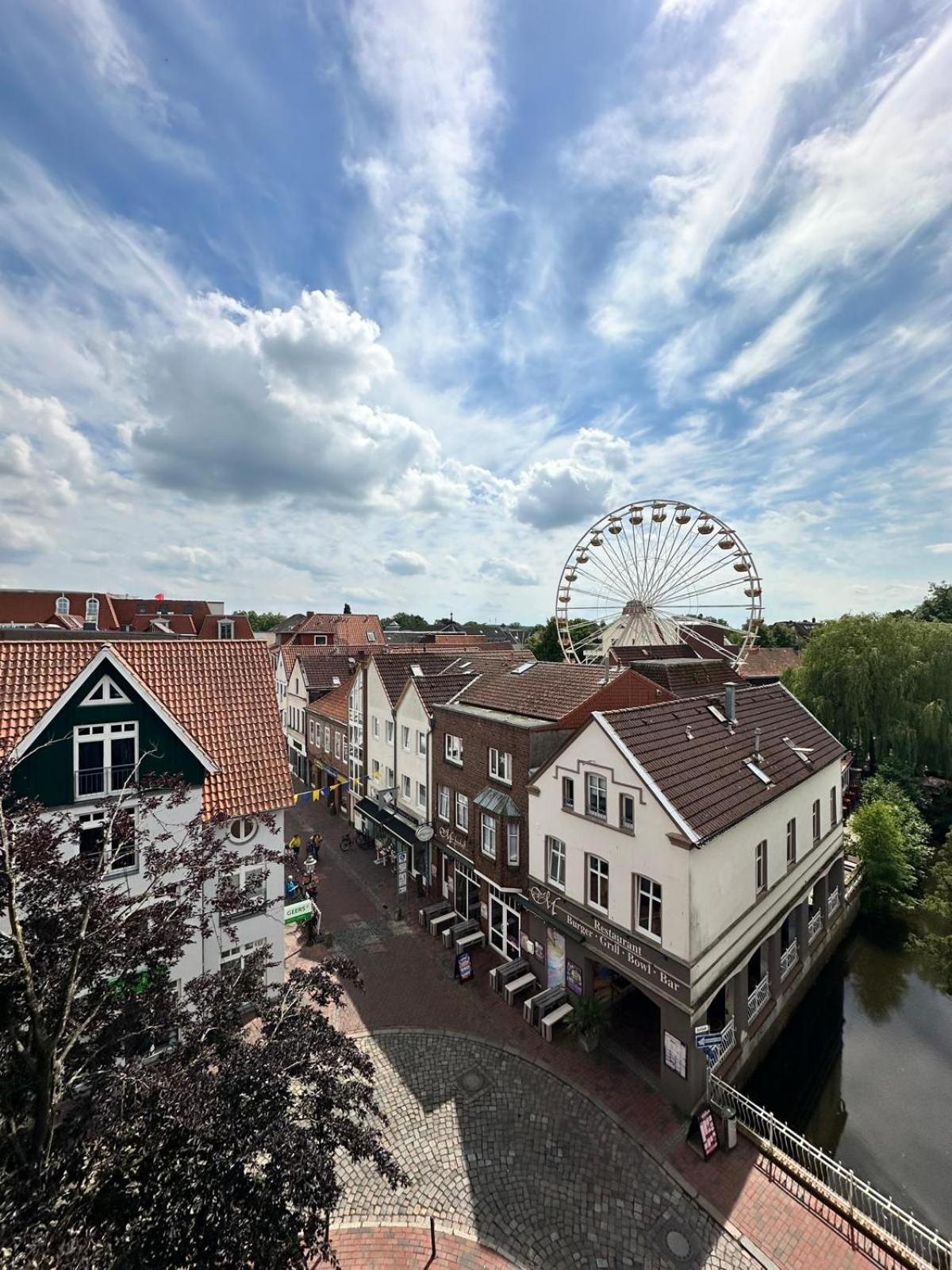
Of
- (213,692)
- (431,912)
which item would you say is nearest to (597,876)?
(431,912)

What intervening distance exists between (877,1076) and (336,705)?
30.2 m

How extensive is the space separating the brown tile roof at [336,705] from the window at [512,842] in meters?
16.6

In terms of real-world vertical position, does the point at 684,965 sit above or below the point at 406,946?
above

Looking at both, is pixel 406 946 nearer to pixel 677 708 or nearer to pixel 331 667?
pixel 677 708

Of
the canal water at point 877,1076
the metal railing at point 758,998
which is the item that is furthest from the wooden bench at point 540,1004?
the canal water at point 877,1076

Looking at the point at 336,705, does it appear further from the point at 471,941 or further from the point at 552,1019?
the point at 552,1019

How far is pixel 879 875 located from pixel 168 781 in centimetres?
2989

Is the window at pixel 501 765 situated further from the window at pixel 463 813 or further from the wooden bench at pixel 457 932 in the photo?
the wooden bench at pixel 457 932

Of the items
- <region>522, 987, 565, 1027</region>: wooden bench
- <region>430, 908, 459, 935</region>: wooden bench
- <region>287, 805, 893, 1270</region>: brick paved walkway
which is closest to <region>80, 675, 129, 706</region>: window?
<region>287, 805, 893, 1270</region>: brick paved walkway

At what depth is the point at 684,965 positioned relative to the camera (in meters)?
13.1

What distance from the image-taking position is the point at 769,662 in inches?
2426

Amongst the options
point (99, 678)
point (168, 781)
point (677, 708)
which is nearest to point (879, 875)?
point (677, 708)

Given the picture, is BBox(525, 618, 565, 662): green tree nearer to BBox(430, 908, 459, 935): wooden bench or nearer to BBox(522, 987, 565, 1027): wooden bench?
BBox(430, 908, 459, 935): wooden bench

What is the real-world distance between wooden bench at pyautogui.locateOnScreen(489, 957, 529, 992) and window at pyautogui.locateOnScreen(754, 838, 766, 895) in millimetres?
7922
